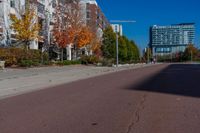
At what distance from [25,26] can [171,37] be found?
14441 centimetres

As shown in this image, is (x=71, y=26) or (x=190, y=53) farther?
(x=190, y=53)

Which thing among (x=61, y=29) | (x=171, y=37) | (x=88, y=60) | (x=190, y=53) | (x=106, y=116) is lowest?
(x=106, y=116)

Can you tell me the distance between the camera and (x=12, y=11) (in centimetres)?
5772

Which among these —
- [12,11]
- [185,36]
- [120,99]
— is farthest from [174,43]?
[120,99]

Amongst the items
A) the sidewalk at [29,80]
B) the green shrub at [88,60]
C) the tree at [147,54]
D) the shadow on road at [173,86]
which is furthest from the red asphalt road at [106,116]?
the tree at [147,54]

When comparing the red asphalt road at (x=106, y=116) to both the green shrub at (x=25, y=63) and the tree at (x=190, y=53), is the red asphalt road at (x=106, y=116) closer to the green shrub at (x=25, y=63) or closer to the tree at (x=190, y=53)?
the green shrub at (x=25, y=63)

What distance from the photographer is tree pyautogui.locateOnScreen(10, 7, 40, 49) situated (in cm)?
5356

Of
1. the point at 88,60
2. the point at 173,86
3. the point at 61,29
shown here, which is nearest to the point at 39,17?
the point at 61,29

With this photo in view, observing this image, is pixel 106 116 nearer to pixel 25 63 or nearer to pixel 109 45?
pixel 25 63

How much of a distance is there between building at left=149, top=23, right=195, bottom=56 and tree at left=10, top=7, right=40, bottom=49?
444 ft

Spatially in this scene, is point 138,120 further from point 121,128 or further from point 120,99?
point 120,99

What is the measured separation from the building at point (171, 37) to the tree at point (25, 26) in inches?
5323

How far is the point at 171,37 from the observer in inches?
7530

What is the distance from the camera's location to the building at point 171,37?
19000 cm
